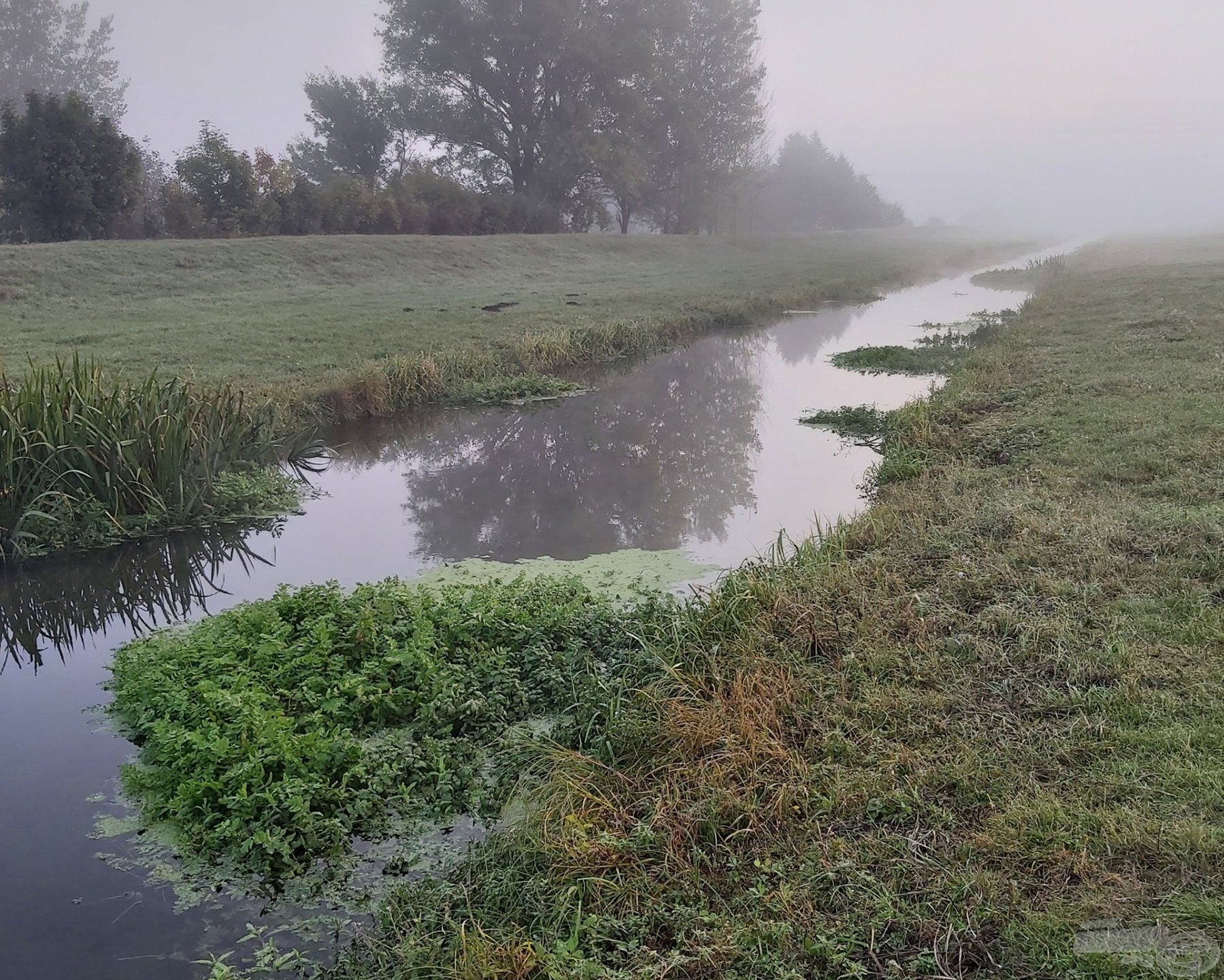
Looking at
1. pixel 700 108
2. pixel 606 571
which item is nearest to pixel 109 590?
pixel 606 571

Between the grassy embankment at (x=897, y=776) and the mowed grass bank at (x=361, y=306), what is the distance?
8.18 m

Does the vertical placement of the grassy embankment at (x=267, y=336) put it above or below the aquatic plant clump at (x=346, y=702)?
above

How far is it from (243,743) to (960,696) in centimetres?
317

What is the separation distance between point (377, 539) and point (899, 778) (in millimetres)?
5262

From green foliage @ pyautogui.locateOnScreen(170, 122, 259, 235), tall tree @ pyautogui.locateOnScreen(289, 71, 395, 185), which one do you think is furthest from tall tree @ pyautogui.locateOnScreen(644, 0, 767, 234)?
green foliage @ pyautogui.locateOnScreen(170, 122, 259, 235)

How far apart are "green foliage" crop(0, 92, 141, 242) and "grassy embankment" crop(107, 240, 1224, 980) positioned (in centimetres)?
2692

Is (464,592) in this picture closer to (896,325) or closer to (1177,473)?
(1177,473)

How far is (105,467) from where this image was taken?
7082 mm

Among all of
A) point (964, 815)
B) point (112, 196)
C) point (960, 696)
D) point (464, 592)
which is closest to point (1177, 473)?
point (960, 696)

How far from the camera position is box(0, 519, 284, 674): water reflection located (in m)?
5.97

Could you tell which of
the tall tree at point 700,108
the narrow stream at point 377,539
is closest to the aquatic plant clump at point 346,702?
the narrow stream at point 377,539

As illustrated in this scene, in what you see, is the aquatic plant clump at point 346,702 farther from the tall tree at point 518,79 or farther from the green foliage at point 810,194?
the green foliage at point 810,194

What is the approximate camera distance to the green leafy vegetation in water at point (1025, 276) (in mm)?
29845

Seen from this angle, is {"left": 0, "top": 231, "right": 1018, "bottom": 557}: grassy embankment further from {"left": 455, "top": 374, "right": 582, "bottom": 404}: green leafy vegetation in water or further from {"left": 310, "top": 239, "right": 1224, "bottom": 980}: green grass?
{"left": 310, "top": 239, "right": 1224, "bottom": 980}: green grass
